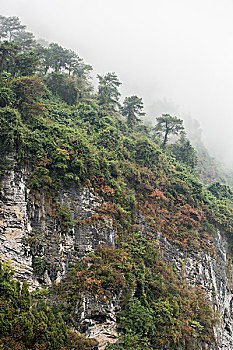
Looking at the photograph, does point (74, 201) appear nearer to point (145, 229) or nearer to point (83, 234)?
point (83, 234)

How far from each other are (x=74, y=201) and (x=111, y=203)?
8.17 ft

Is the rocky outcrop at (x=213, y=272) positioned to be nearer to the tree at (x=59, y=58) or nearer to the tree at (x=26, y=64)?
the tree at (x=26, y=64)

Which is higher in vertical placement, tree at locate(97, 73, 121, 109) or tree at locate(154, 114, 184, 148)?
tree at locate(97, 73, 121, 109)

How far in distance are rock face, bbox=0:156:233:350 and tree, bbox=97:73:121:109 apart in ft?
48.8

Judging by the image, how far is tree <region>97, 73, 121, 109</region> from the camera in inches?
1005

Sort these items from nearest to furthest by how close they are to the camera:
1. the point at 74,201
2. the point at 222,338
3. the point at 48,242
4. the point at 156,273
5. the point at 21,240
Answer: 1. the point at 21,240
2. the point at 48,242
3. the point at 74,201
4. the point at 156,273
5. the point at 222,338

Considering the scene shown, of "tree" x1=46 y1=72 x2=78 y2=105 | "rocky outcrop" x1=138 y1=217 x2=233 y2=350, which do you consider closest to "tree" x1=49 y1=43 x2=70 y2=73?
"tree" x1=46 y1=72 x2=78 y2=105

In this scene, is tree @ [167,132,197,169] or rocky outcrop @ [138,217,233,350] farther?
tree @ [167,132,197,169]

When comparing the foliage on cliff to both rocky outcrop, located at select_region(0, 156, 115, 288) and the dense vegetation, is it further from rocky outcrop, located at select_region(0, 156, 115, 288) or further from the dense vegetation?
rocky outcrop, located at select_region(0, 156, 115, 288)

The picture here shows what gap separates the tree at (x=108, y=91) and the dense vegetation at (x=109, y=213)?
2946mm

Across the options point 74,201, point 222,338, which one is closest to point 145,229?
point 74,201

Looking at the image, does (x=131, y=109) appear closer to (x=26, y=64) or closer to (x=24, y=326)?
(x=26, y=64)

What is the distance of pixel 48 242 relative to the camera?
1080cm

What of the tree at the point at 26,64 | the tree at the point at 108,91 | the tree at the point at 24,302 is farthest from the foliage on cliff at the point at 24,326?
the tree at the point at 108,91
